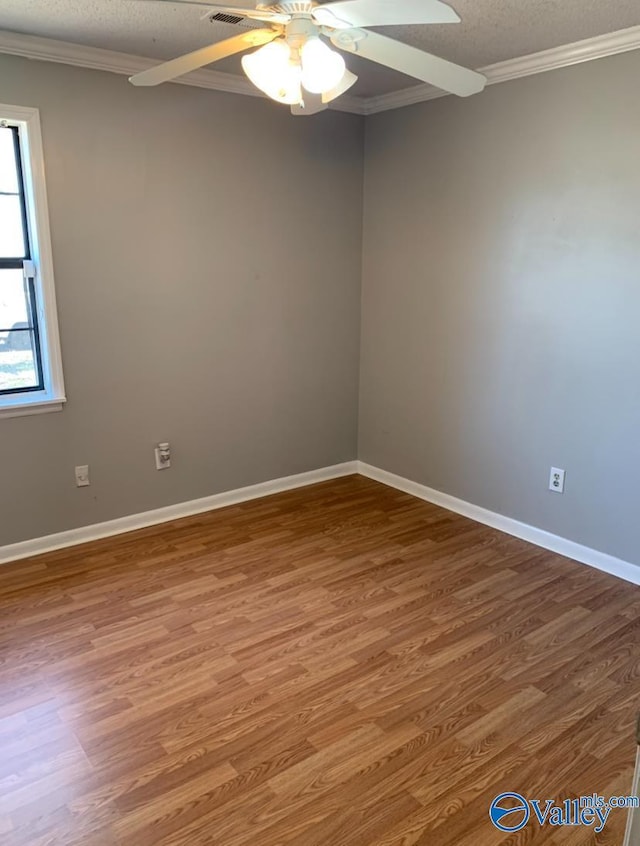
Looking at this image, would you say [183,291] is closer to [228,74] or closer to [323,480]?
[228,74]

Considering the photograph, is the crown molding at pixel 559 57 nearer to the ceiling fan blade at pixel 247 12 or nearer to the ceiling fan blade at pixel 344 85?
the ceiling fan blade at pixel 344 85

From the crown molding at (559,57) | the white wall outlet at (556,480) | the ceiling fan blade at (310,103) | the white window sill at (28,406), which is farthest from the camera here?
the white wall outlet at (556,480)

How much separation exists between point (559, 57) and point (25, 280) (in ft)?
8.92

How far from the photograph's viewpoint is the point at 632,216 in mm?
2809

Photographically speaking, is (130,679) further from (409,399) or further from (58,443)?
(409,399)

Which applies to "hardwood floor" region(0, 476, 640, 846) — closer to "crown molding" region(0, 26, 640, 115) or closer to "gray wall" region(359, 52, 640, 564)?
"gray wall" region(359, 52, 640, 564)

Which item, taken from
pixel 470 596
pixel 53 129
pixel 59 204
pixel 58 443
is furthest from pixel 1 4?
pixel 470 596

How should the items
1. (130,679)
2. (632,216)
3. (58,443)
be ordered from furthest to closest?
(58,443), (632,216), (130,679)

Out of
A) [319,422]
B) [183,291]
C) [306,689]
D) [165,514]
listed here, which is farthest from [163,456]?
[306,689]

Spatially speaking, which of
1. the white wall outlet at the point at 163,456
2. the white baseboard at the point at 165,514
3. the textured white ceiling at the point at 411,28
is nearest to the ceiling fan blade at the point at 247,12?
the textured white ceiling at the point at 411,28

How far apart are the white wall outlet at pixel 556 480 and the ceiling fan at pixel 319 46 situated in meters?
1.98

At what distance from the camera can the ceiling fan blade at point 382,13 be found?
1523 mm

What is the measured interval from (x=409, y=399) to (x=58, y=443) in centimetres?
210

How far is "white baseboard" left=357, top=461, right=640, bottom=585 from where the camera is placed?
3.08 metres
